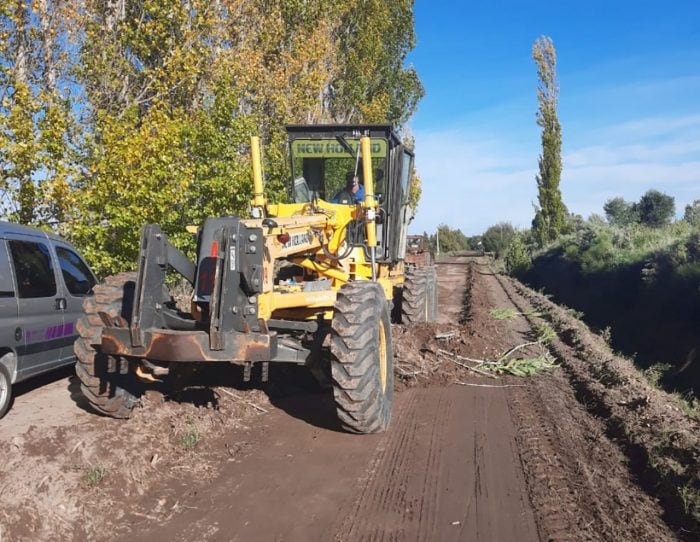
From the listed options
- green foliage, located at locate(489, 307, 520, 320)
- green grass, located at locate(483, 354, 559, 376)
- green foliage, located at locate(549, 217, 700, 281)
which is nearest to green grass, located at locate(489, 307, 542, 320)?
green foliage, located at locate(489, 307, 520, 320)

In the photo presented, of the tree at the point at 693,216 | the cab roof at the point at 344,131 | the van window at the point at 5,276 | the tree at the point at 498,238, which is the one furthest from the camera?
the tree at the point at 498,238

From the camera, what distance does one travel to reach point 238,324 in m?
5.31

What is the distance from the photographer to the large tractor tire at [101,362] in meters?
5.70

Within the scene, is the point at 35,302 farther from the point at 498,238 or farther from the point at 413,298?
the point at 498,238

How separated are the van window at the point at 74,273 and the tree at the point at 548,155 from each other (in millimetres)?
36712

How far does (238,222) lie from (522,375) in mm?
4718

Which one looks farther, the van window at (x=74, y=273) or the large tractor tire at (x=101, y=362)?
the van window at (x=74, y=273)

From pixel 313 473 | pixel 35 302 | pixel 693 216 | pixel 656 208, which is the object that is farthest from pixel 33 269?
pixel 656 208

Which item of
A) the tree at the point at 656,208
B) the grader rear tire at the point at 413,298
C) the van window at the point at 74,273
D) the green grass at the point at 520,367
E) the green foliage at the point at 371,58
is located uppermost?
the green foliage at the point at 371,58

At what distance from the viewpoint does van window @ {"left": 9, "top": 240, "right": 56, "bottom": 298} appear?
6648mm

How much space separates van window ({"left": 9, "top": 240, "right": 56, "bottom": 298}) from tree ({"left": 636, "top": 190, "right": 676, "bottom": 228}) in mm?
42337

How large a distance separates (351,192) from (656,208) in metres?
42.3

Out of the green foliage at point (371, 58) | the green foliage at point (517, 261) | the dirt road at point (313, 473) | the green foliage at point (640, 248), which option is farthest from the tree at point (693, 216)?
the dirt road at point (313, 473)

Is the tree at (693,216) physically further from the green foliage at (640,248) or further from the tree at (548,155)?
the tree at (548,155)
